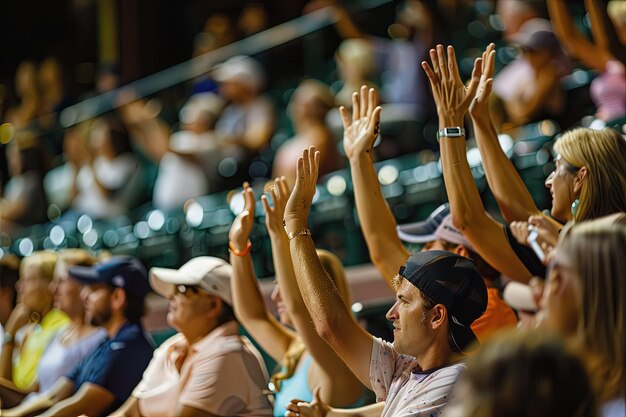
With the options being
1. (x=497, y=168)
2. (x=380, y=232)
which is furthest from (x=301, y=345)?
(x=497, y=168)

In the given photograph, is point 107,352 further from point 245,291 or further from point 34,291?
point 34,291

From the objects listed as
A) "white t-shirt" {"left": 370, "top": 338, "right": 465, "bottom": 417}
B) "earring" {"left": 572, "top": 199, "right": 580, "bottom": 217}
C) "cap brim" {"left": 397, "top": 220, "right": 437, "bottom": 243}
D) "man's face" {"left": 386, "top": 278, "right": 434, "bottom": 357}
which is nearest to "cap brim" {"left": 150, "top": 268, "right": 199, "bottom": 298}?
"cap brim" {"left": 397, "top": 220, "right": 437, "bottom": 243}

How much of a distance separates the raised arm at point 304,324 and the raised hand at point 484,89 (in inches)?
29.3

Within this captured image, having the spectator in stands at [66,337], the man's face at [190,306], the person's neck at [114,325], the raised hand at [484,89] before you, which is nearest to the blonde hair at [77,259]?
the spectator in stands at [66,337]

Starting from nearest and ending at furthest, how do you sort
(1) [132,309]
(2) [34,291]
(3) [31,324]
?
(1) [132,309]
(2) [34,291]
(3) [31,324]

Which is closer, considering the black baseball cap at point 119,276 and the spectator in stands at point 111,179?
the black baseball cap at point 119,276

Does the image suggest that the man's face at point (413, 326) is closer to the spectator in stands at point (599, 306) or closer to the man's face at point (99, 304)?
the spectator in stands at point (599, 306)

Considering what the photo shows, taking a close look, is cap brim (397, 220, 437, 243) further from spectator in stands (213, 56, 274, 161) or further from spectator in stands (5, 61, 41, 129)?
spectator in stands (5, 61, 41, 129)

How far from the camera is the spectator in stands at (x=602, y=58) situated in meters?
5.41

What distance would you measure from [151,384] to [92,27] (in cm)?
1048

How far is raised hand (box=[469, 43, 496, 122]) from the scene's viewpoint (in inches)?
155

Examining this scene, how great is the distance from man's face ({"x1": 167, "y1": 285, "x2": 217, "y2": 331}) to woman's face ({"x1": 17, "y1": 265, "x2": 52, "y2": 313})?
1681 mm

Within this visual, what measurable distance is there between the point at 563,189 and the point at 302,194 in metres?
0.83

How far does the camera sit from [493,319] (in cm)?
400
